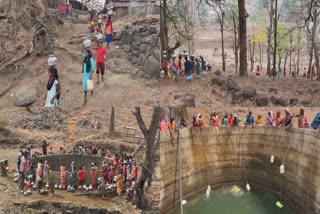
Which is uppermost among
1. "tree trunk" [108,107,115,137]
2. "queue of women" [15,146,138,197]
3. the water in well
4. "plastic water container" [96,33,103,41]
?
"plastic water container" [96,33,103,41]

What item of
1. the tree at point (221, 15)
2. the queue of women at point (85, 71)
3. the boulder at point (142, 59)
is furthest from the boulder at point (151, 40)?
the tree at point (221, 15)

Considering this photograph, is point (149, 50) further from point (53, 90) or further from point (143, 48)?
point (53, 90)

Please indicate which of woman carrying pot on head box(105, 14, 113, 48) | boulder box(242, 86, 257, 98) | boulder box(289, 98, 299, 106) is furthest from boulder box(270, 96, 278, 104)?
woman carrying pot on head box(105, 14, 113, 48)

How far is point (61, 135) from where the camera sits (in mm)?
10781

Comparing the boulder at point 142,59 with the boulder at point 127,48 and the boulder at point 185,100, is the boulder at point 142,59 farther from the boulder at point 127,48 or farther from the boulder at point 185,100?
the boulder at point 185,100

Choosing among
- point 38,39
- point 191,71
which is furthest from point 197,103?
point 38,39

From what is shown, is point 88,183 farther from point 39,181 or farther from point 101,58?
point 101,58

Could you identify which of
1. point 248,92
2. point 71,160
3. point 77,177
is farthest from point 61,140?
point 248,92

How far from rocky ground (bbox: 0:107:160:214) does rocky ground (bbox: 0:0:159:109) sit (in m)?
2.99

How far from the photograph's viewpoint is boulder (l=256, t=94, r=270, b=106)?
5613 mm

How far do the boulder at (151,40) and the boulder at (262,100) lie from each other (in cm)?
237

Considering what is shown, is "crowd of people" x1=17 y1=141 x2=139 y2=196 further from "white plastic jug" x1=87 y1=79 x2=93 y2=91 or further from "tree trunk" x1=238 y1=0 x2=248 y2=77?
"white plastic jug" x1=87 y1=79 x2=93 y2=91

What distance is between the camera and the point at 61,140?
10.7 meters

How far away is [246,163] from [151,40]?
6.82 meters
